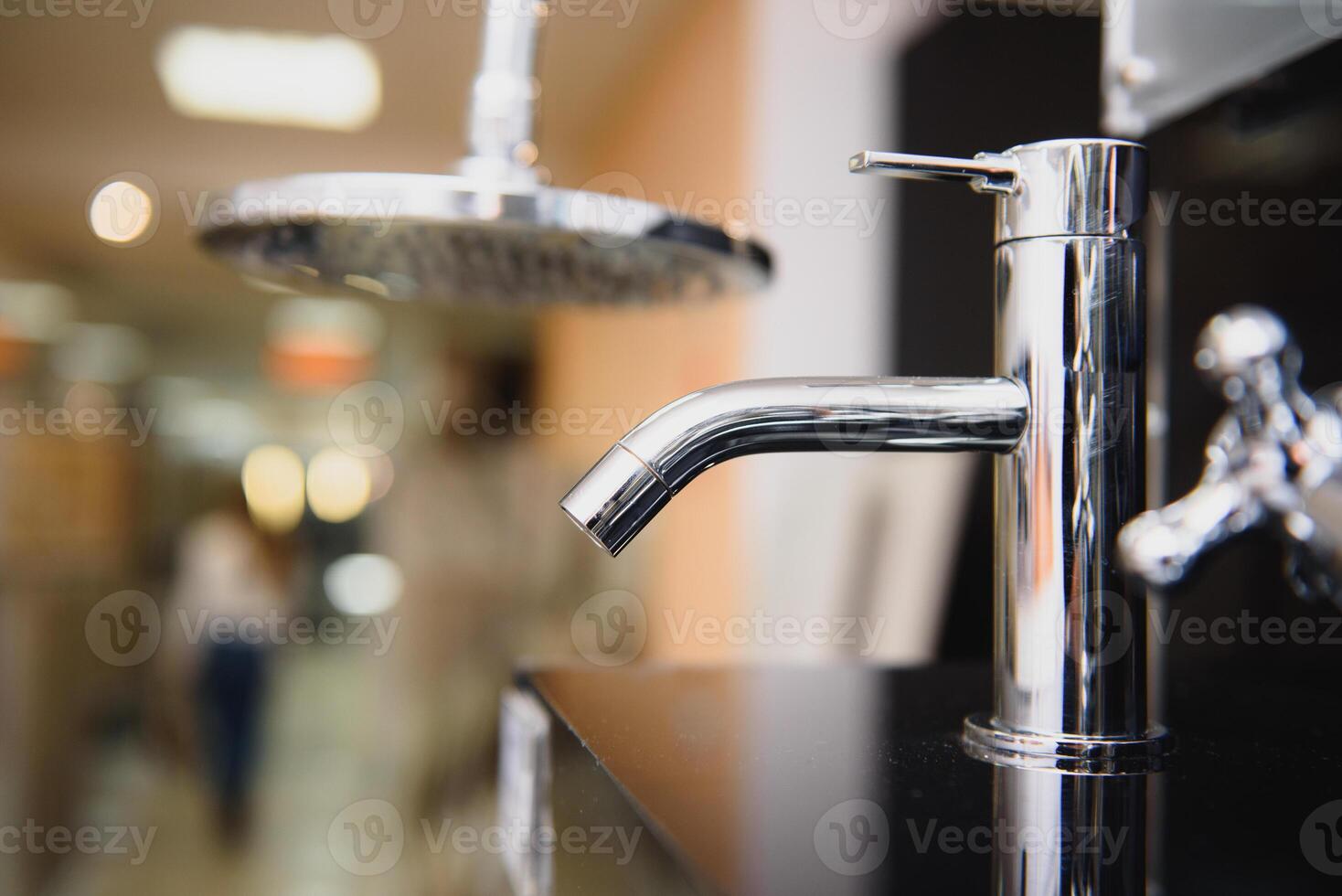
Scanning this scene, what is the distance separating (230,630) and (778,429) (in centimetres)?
382

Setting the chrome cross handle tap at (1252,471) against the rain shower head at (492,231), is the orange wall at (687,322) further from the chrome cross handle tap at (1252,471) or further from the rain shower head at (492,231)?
the chrome cross handle tap at (1252,471)

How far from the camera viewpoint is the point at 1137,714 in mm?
402

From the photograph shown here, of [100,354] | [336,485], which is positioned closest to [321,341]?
[336,485]

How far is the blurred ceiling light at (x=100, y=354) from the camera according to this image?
4105 mm

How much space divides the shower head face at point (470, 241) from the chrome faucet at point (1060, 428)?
0.34 ft

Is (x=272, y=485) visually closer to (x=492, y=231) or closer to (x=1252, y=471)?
(x=492, y=231)

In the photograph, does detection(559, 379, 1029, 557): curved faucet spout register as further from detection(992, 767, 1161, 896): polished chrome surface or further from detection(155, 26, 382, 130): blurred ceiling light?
detection(155, 26, 382, 130): blurred ceiling light

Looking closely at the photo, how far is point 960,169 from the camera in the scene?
40cm

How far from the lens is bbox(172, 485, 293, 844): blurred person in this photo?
332 centimetres

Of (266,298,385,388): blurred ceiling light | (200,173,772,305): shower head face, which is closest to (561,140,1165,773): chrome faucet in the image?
(200,173,772,305): shower head face

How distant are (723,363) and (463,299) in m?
1.32

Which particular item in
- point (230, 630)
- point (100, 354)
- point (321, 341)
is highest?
point (321, 341)

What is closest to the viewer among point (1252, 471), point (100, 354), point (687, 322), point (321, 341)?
point (1252, 471)

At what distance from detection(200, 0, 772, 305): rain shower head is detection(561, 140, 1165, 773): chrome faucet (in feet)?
0.34
